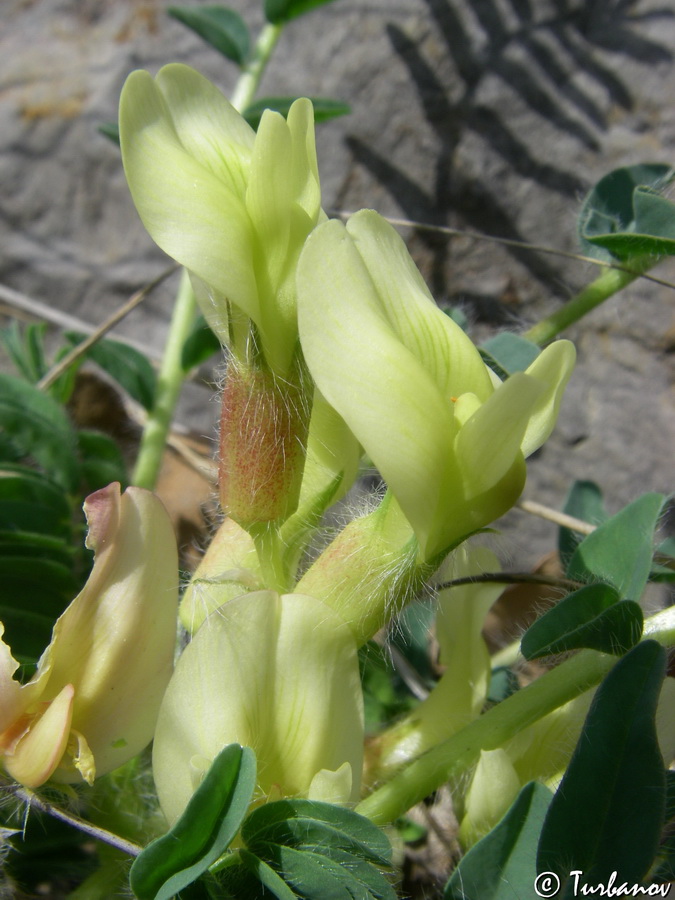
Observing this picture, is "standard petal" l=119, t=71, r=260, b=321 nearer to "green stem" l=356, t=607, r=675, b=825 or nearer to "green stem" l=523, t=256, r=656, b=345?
"green stem" l=356, t=607, r=675, b=825

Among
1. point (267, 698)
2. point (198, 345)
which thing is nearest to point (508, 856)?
point (267, 698)

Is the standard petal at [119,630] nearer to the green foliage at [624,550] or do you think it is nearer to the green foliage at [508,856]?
the green foliage at [508,856]

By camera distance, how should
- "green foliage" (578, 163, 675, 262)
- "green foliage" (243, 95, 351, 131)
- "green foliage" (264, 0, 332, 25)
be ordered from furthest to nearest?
"green foliage" (264, 0, 332, 25)
"green foliage" (243, 95, 351, 131)
"green foliage" (578, 163, 675, 262)

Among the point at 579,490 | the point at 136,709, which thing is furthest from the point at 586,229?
the point at 136,709

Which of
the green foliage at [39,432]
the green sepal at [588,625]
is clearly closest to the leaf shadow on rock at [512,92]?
the green foliage at [39,432]

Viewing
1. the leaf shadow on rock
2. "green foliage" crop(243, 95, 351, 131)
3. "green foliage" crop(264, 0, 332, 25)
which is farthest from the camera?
the leaf shadow on rock

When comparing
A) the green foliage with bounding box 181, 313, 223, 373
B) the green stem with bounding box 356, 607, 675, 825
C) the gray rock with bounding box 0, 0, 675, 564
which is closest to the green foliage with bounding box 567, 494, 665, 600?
the green stem with bounding box 356, 607, 675, 825
